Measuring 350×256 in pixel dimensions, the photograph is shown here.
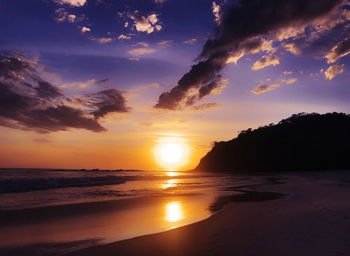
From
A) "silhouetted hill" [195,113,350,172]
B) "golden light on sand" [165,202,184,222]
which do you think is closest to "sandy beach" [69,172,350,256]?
"golden light on sand" [165,202,184,222]

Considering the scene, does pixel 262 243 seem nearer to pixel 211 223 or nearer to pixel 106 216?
pixel 211 223

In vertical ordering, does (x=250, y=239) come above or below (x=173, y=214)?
above

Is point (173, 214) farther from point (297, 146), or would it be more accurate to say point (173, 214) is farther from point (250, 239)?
point (297, 146)

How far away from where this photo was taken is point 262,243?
514 centimetres

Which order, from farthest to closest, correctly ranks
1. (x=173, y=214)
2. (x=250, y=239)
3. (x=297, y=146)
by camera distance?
(x=297, y=146) < (x=173, y=214) < (x=250, y=239)

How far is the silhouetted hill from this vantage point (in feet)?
259

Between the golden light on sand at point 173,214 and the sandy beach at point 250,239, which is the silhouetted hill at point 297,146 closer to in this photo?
the golden light on sand at point 173,214

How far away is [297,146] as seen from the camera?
90438mm

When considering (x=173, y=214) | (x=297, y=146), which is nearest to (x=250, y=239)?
(x=173, y=214)

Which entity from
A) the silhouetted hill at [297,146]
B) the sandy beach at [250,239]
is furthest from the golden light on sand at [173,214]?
the silhouetted hill at [297,146]

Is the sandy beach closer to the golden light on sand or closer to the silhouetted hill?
the golden light on sand

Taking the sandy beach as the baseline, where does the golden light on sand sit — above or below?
below

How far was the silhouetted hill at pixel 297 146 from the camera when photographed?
259ft

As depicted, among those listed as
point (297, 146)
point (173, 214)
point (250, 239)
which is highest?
point (297, 146)
